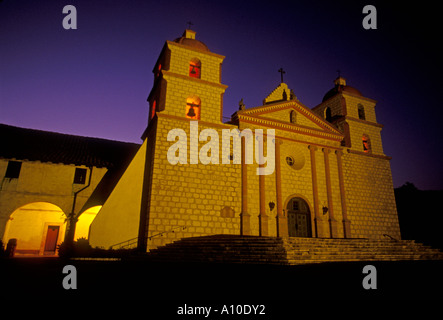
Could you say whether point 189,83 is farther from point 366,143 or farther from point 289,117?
point 366,143

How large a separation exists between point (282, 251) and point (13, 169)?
55.6 ft

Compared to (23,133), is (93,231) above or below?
below

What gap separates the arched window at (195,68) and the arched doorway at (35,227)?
1269 cm

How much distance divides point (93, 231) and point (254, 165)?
32.7ft

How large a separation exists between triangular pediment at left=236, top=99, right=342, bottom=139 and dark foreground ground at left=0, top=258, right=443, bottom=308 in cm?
1094

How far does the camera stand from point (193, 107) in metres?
16.8

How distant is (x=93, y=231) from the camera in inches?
609

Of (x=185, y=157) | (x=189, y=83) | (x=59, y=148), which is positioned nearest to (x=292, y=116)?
(x=189, y=83)
